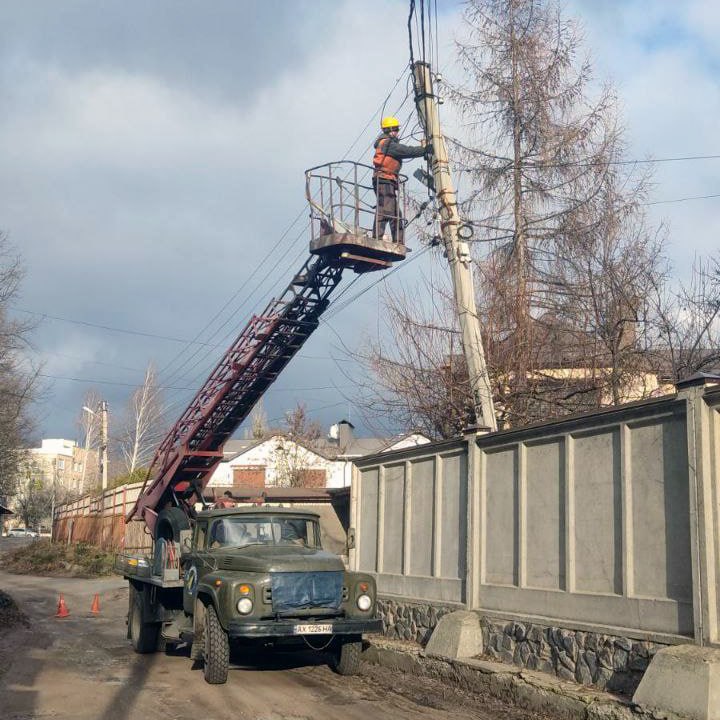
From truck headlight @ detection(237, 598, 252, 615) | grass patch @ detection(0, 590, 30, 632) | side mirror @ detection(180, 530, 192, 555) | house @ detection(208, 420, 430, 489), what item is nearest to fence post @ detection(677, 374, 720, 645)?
truck headlight @ detection(237, 598, 252, 615)

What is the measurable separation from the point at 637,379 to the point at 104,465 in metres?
37.8

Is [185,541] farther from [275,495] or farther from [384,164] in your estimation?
[275,495]

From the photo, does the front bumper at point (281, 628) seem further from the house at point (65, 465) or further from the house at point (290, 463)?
the house at point (65, 465)

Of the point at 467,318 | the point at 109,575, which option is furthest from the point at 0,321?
the point at 467,318

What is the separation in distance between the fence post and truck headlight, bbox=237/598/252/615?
15.2 ft

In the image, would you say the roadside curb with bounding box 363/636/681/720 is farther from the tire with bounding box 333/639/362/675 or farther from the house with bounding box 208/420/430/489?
the house with bounding box 208/420/430/489

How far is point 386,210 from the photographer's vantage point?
1486 centimetres

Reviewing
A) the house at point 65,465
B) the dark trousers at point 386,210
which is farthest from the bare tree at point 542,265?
the house at point 65,465

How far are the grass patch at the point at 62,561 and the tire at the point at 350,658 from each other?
20885 millimetres

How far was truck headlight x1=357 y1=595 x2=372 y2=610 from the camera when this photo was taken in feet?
32.7

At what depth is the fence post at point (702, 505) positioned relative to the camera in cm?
674

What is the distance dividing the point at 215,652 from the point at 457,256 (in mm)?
6149

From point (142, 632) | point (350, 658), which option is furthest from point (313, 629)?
point (142, 632)

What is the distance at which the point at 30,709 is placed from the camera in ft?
26.8
